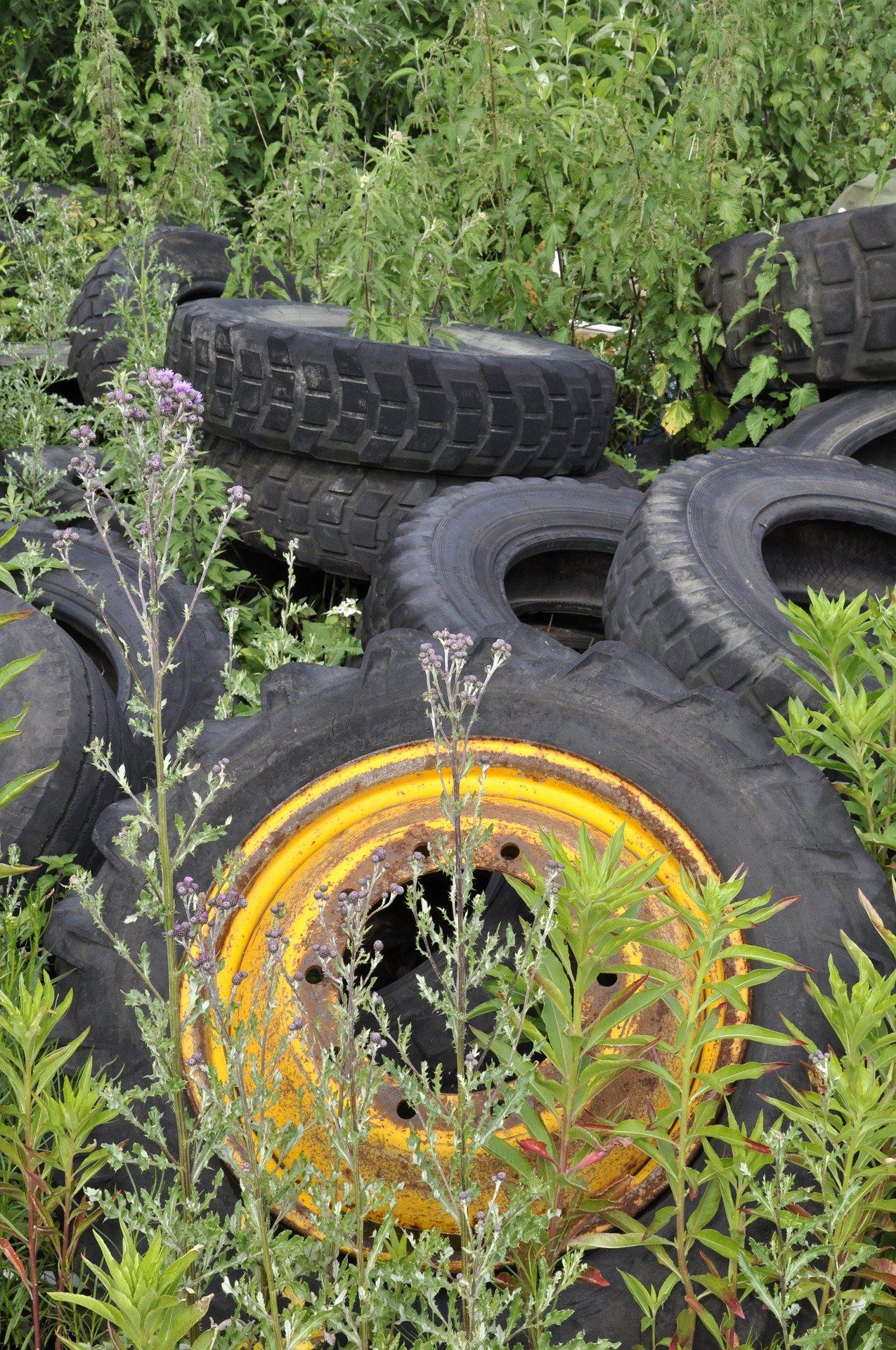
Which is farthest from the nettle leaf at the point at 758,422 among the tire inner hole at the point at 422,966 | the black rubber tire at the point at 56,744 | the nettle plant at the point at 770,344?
the black rubber tire at the point at 56,744

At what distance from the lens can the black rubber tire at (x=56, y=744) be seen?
2.74 m

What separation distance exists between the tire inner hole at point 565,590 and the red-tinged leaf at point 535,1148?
2.65 metres

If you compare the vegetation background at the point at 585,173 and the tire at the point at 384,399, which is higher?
the vegetation background at the point at 585,173

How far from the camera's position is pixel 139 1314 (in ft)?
4.09

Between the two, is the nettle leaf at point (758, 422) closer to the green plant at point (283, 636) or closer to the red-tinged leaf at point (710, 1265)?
the green plant at point (283, 636)

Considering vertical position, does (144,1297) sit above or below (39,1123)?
above

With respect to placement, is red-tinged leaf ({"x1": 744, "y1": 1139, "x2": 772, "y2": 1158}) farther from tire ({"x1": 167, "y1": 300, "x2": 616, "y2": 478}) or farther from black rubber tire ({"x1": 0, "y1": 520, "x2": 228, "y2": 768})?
tire ({"x1": 167, "y1": 300, "x2": 616, "y2": 478})

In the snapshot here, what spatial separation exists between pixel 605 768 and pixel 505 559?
5.27 ft

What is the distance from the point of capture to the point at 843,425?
4703 mm

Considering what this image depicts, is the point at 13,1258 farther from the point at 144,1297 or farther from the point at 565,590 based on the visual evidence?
the point at 565,590

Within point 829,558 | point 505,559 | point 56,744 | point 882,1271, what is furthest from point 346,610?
point 882,1271

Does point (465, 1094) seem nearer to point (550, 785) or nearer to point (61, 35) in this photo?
point (550, 785)

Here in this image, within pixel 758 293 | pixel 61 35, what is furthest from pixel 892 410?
pixel 61 35

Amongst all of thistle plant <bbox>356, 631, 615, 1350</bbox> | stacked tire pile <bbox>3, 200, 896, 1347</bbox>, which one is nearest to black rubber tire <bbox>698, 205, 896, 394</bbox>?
stacked tire pile <bbox>3, 200, 896, 1347</bbox>
